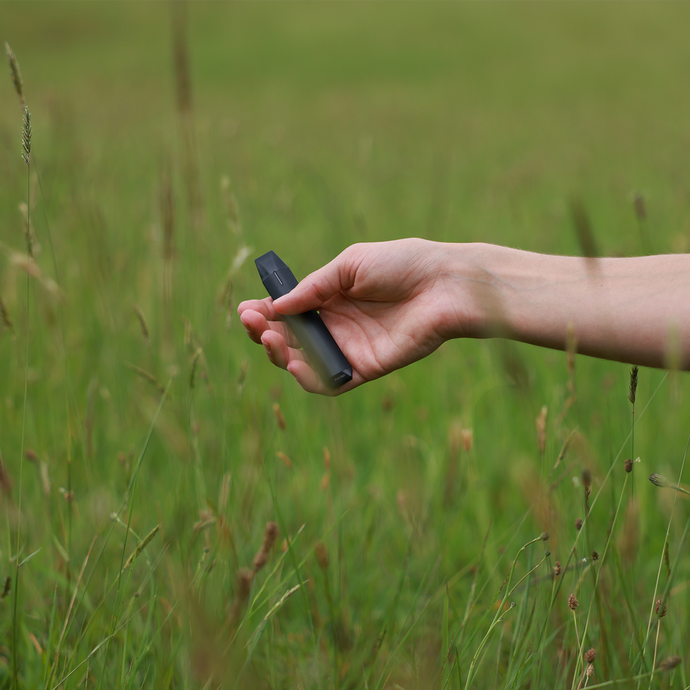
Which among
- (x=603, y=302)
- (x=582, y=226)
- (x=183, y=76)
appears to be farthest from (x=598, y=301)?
(x=183, y=76)

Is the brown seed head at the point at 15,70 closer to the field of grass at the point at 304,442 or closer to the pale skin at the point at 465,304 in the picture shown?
the field of grass at the point at 304,442

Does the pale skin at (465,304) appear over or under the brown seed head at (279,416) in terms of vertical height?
over

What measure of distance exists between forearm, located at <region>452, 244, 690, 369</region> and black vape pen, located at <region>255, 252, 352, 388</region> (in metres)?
0.30

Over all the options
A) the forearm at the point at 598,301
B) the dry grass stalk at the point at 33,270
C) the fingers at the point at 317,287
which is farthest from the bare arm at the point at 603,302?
the dry grass stalk at the point at 33,270

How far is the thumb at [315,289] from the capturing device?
1.14 m

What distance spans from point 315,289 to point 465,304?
0.31 metres

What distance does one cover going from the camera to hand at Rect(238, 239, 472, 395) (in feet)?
3.75

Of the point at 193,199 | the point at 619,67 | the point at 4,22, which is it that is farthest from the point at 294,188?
the point at 4,22

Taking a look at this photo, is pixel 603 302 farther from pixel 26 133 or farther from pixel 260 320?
pixel 26 133

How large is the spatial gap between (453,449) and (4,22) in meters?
26.3

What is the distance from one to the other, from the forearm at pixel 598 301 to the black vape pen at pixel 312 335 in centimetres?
30

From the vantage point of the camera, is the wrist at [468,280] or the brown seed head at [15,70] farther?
the wrist at [468,280]

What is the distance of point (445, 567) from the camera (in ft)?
4.15

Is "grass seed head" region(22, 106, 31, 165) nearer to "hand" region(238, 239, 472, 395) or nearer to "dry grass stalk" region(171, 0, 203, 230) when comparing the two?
"dry grass stalk" region(171, 0, 203, 230)
